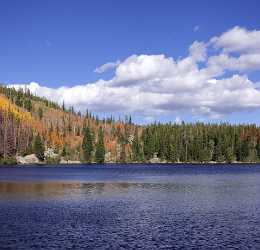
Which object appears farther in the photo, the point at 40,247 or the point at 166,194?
the point at 166,194

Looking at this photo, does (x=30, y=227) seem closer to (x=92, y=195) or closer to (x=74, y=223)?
(x=74, y=223)

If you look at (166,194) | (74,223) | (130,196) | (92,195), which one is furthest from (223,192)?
(74,223)

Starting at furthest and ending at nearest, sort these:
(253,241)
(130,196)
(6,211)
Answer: (130,196)
(6,211)
(253,241)

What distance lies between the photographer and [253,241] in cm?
4112

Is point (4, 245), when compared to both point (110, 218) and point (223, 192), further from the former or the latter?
point (223, 192)

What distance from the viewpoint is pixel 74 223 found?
50438 millimetres

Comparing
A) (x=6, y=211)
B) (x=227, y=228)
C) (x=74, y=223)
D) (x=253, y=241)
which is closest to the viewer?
(x=253, y=241)

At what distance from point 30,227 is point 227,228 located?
2004 cm

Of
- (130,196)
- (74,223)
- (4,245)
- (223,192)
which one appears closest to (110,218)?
(74,223)

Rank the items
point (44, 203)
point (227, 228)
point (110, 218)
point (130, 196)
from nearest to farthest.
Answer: point (227, 228), point (110, 218), point (44, 203), point (130, 196)

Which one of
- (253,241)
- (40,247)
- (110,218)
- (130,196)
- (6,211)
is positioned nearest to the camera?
(40,247)

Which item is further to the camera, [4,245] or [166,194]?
[166,194]

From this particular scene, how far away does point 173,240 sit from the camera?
41.8 m

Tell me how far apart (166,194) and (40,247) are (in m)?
45.2
